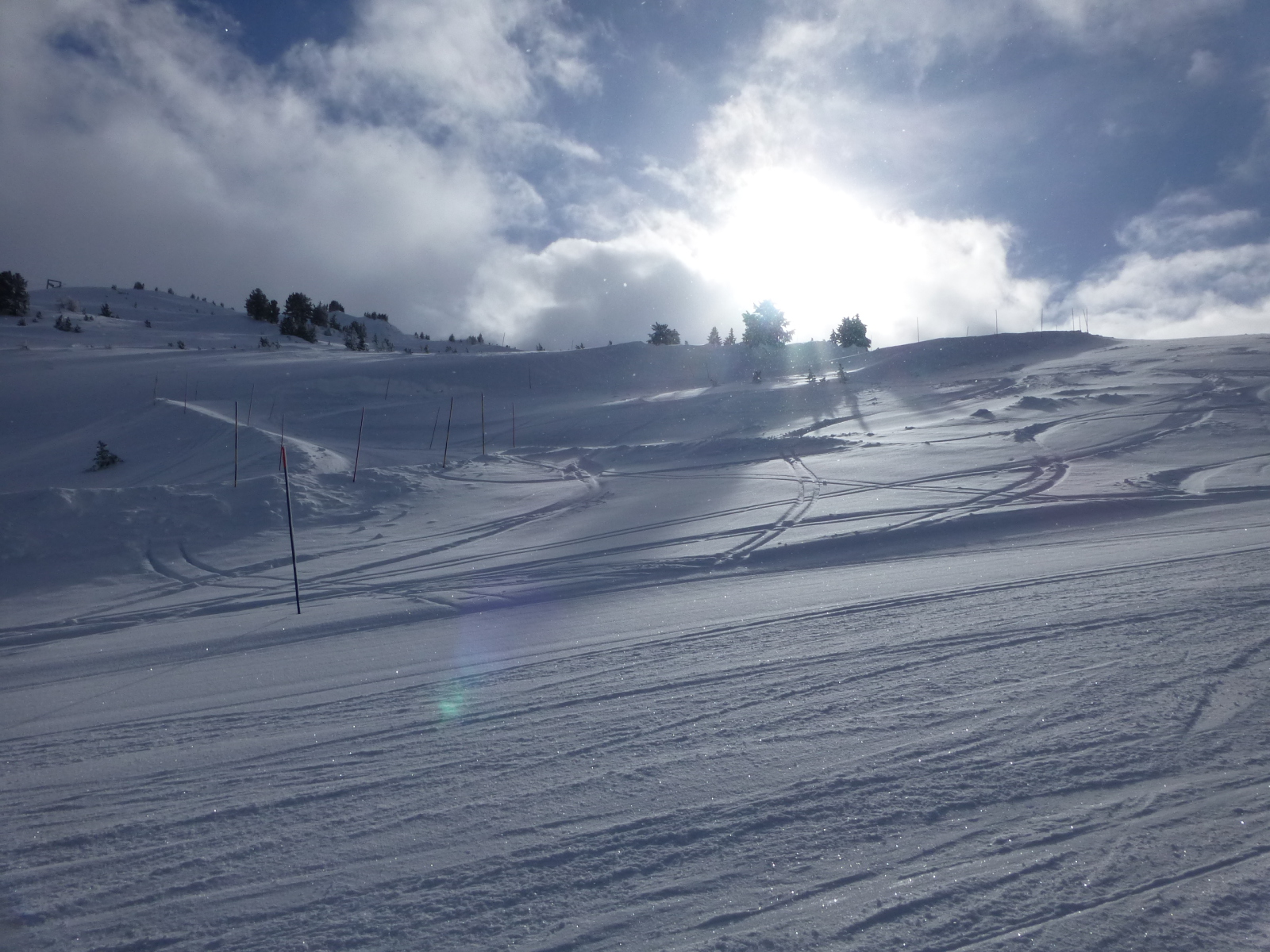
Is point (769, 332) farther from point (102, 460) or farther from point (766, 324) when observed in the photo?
point (102, 460)

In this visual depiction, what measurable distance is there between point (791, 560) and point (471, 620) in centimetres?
403

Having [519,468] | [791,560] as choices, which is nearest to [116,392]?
[519,468]

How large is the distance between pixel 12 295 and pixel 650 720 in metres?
45.9

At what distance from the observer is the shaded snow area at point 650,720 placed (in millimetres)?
2938

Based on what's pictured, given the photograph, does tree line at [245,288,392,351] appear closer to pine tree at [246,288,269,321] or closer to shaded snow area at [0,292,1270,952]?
pine tree at [246,288,269,321]

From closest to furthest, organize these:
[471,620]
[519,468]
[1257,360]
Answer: [471,620] → [519,468] → [1257,360]

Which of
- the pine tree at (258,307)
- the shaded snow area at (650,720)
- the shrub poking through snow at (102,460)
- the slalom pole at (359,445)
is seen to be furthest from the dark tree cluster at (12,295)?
the shaded snow area at (650,720)

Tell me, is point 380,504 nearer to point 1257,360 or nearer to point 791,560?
point 791,560

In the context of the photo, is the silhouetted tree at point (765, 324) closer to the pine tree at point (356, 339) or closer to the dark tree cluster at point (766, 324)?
the dark tree cluster at point (766, 324)

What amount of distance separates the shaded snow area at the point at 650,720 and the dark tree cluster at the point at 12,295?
110ft

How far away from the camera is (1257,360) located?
1000 inches

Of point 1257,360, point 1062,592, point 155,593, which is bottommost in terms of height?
point 155,593

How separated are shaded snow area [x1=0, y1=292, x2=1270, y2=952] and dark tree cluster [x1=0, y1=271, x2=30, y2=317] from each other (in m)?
33.5

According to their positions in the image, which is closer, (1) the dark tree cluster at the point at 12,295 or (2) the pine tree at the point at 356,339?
(1) the dark tree cluster at the point at 12,295
